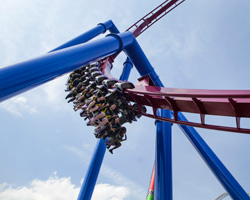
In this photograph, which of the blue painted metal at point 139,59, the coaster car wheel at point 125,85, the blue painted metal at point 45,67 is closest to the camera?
the blue painted metal at point 45,67

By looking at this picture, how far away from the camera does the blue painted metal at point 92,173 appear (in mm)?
5762

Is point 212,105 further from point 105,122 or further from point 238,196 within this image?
point 238,196

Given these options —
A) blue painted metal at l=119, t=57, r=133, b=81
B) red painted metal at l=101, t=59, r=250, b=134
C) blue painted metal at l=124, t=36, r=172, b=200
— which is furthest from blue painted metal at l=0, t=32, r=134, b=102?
blue painted metal at l=119, t=57, r=133, b=81

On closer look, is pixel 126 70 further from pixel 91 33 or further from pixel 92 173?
pixel 92 173

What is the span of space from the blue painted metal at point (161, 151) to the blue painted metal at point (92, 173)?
1882 millimetres

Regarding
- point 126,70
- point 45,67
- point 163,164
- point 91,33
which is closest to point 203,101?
point 45,67

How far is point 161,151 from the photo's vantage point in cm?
534

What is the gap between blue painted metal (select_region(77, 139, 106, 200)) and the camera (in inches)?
227

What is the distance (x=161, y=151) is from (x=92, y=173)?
2.18 metres

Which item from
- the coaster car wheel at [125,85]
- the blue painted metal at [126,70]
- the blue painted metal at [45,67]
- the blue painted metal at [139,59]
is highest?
the blue painted metal at [126,70]

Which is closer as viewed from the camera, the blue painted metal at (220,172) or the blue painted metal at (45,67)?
the blue painted metal at (45,67)

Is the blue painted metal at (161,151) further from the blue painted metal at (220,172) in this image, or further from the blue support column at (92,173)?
the blue support column at (92,173)

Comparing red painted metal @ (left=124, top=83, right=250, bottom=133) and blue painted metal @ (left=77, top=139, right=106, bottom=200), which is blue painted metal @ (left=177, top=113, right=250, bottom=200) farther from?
red painted metal @ (left=124, top=83, right=250, bottom=133)

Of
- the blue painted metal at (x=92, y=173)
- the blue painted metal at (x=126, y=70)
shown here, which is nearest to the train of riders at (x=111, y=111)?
the blue painted metal at (x=92, y=173)
